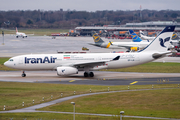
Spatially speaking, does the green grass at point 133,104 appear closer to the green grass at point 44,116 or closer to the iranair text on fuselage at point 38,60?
the green grass at point 44,116

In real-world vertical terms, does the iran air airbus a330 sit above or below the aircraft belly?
above

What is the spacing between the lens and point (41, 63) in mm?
52938

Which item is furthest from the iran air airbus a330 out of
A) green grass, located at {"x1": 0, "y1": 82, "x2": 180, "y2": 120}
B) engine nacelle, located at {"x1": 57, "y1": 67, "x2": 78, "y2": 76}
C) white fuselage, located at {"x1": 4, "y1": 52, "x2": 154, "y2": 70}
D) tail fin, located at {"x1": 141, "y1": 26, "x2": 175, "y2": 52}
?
green grass, located at {"x1": 0, "y1": 82, "x2": 180, "y2": 120}

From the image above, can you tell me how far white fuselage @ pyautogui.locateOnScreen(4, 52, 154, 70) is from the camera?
174 ft

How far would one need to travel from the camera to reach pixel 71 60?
5338 cm

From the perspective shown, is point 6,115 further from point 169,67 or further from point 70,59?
point 169,67

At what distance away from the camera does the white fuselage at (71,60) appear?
53031mm

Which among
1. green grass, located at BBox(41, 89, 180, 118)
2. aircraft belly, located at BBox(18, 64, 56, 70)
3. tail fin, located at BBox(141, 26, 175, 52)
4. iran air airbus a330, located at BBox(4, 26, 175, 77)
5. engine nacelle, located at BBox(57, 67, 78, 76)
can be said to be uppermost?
tail fin, located at BBox(141, 26, 175, 52)

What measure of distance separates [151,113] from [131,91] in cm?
1107

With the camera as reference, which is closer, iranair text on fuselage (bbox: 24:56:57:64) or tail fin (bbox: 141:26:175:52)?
iranair text on fuselage (bbox: 24:56:57:64)

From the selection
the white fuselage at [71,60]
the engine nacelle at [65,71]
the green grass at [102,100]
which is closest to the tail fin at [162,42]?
the white fuselage at [71,60]

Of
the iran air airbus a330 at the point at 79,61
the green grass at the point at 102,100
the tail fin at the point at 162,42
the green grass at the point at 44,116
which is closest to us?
the green grass at the point at 44,116

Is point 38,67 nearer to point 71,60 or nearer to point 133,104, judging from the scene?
point 71,60

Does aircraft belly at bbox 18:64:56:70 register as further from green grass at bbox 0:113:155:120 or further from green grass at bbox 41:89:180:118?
green grass at bbox 0:113:155:120
